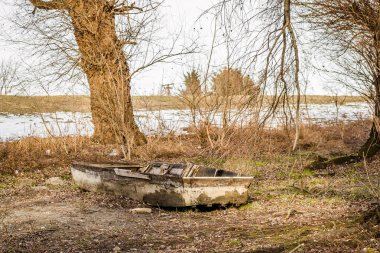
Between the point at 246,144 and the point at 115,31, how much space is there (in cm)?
1019

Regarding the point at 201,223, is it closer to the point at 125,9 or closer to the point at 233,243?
the point at 233,243

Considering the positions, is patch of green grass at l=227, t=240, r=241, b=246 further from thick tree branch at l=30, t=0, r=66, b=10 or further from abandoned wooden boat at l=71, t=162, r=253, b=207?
thick tree branch at l=30, t=0, r=66, b=10

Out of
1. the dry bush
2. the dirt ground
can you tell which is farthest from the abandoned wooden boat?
the dry bush

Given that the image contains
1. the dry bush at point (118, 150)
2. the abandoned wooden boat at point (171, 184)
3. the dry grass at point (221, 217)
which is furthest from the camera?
the dry bush at point (118, 150)

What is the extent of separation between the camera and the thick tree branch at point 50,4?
15.8m

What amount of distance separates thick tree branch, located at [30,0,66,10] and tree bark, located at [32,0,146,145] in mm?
43

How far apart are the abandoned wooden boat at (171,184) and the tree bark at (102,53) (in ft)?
15.8

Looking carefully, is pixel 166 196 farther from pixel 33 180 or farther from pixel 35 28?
pixel 35 28

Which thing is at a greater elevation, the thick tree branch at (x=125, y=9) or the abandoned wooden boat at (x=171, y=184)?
the thick tree branch at (x=125, y=9)

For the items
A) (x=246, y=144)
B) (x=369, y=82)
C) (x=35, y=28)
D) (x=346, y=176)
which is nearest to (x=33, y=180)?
(x=35, y=28)

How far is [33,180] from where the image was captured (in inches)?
483

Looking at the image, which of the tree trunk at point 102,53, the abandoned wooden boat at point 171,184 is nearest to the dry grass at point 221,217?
the abandoned wooden boat at point 171,184

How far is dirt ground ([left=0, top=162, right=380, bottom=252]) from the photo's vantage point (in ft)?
19.0

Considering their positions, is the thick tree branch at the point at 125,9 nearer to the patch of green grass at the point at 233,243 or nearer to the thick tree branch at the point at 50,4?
the thick tree branch at the point at 50,4
